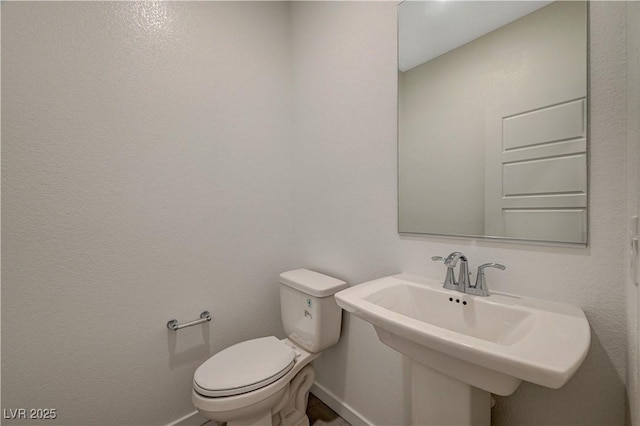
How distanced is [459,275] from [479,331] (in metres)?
0.19

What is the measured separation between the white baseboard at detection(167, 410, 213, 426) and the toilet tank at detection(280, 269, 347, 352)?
0.63 meters

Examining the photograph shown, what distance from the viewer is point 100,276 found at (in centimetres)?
114

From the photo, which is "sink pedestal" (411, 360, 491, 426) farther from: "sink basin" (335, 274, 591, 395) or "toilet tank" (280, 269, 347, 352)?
"toilet tank" (280, 269, 347, 352)

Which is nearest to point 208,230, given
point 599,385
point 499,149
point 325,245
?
point 325,245

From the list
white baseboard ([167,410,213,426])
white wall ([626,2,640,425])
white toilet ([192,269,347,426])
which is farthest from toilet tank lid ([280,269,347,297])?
white wall ([626,2,640,425])

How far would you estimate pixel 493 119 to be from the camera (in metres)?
0.93

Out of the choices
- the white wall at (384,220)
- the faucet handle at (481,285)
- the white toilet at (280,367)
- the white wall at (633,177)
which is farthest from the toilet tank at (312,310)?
the white wall at (633,177)

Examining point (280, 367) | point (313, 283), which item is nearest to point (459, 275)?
point (313, 283)

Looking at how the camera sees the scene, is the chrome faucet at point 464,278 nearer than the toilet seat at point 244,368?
Yes

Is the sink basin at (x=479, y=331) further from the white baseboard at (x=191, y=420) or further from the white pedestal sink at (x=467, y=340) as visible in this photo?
the white baseboard at (x=191, y=420)

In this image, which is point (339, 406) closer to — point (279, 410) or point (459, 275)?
point (279, 410)

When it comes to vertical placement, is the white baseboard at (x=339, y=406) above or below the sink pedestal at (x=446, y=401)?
below

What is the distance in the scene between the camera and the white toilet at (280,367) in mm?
1027

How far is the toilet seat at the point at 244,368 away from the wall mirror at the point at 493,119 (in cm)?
84
